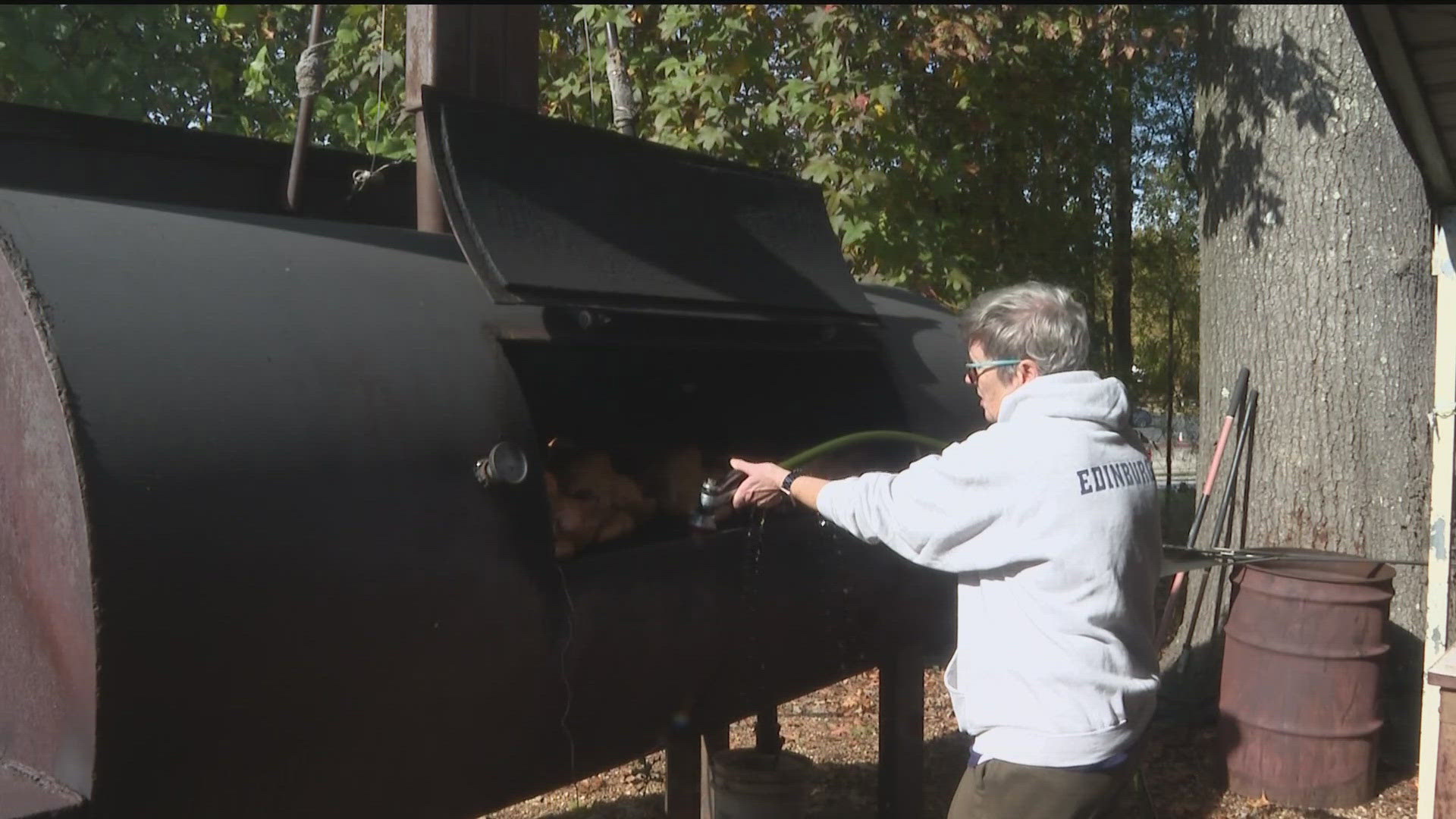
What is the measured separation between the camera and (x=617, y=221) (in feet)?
9.75

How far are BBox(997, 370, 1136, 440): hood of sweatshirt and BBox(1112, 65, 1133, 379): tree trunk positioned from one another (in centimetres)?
1075

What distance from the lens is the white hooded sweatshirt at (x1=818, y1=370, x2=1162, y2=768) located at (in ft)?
7.84

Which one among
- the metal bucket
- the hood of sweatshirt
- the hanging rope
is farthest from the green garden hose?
the hanging rope

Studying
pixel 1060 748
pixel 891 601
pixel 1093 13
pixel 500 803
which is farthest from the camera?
pixel 1093 13

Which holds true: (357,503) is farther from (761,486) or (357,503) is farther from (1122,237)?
(1122,237)

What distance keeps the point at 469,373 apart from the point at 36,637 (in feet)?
2.85

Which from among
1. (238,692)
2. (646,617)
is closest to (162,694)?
(238,692)

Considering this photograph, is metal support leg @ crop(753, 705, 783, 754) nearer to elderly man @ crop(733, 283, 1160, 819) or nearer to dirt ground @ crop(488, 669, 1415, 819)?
dirt ground @ crop(488, 669, 1415, 819)

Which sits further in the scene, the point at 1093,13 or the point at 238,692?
the point at 1093,13

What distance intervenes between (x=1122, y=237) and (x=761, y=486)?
38.1 ft

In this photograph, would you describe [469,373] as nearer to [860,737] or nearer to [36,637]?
[36,637]

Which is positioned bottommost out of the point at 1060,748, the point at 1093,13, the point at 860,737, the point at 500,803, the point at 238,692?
the point at 860,737

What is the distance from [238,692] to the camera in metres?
2.03

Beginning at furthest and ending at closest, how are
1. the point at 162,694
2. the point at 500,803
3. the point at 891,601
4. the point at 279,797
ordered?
the point at 891,601 < the point at 500,803 < the point at 279,797 < the point at 162,694
